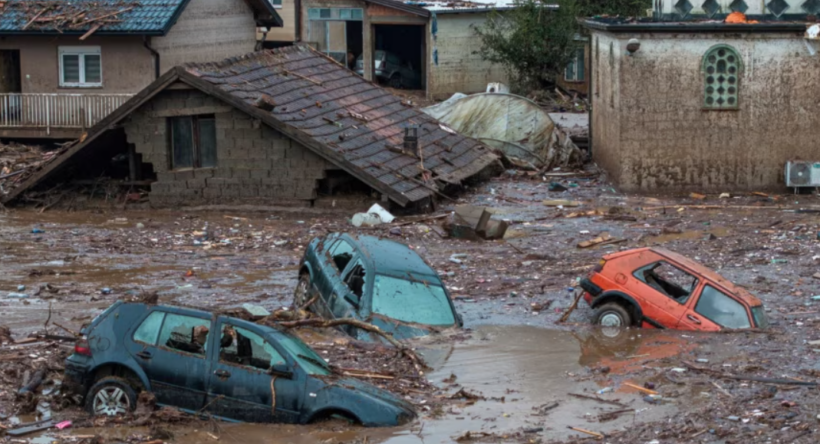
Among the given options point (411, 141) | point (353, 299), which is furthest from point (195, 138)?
point (353, 299)

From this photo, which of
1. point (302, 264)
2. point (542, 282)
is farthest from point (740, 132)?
point (302, 264)

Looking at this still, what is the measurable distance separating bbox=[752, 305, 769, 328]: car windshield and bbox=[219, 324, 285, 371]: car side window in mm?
6617

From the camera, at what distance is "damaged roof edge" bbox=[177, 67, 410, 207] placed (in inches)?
882

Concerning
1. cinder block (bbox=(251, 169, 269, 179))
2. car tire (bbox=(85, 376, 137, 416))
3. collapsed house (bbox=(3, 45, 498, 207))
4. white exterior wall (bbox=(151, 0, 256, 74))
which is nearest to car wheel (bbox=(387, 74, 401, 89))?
white exterior wall (bbox=(151, 0, 256, 74))

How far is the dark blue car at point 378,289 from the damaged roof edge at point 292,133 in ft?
23.7

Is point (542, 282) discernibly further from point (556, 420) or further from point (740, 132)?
point (740, 132)

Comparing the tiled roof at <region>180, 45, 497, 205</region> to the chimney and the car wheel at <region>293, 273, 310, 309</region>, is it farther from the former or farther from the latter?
the car wheel at <region>293, 273, 310, 309</region>

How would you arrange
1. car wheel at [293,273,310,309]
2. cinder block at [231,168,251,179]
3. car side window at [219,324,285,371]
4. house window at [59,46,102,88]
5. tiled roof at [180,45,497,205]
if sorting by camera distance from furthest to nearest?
1. house window at [59,46,102,88]
2. cinder block at [231,168,251,179]
3. tiled roof at [180,45,497,205]
4. car wheel at [293,273,310,309]
5. car side window at [219,324,285,371]

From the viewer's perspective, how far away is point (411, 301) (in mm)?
14023

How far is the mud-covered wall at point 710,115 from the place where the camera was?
25.7 metres

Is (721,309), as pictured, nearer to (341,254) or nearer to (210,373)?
(341,254)

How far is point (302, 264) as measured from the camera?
15.7m

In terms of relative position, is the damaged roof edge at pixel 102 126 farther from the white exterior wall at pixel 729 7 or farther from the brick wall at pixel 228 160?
the white exterior wall at pixel 729 7

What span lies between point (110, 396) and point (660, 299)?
716 centimetres
